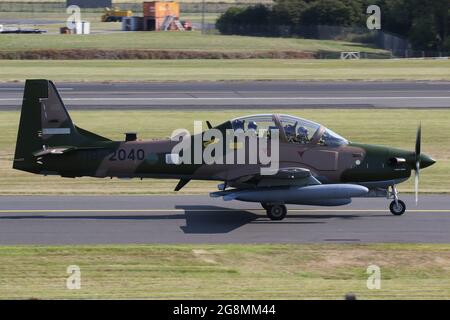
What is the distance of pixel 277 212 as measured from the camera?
61.4 feet

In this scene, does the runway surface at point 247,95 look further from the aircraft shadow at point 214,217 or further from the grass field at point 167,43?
the grass field at point 167,43

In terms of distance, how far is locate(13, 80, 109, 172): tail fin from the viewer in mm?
18953

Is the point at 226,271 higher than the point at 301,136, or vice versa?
the point at 301,136

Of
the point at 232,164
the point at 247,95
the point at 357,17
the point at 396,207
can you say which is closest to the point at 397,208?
the point at 396,207

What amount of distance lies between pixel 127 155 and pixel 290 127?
361cm

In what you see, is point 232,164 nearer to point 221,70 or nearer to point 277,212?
point 277,212

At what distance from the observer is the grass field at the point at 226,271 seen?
42.4 feet

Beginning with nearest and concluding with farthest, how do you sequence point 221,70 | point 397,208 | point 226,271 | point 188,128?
point 226,271 < point 397,208 < point 188,128 < point 221,70

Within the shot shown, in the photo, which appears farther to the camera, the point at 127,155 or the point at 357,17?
the point at 357,17

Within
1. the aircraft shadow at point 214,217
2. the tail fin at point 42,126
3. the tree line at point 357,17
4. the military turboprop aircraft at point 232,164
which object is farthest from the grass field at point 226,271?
the tree line at point 357,17

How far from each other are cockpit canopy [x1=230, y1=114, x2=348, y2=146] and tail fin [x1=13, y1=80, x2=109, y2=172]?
3.34 meters

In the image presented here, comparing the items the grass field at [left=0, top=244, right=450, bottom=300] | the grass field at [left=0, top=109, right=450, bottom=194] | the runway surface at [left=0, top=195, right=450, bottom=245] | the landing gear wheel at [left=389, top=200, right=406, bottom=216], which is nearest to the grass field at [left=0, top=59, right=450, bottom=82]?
the grass field at [left=0, top=109, right=450, bottom=194]

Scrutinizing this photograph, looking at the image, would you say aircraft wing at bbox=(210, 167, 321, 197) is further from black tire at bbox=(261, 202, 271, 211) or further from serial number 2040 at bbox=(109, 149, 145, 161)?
serial number 2040 at bbox=(109, 149, 145, 161)

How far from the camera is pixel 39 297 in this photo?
12.6 metres
